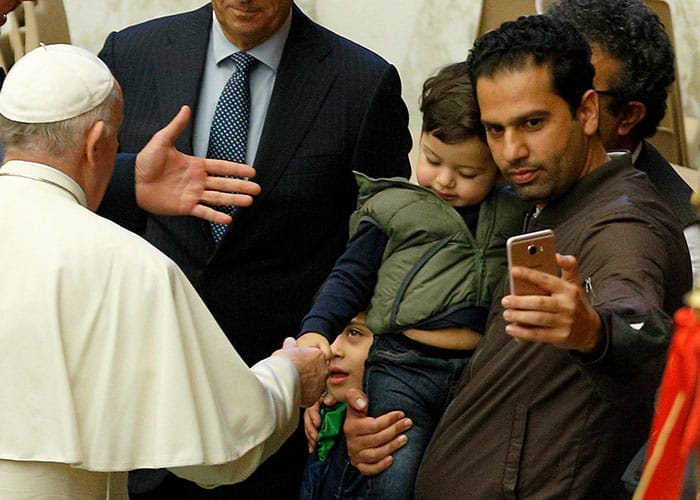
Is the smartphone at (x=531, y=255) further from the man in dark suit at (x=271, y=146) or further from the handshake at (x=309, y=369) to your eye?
the man in dark suit at (x=271, y=146)

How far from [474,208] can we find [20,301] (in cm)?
121

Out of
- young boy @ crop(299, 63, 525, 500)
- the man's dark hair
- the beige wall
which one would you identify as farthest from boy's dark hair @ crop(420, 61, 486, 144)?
the beige wall

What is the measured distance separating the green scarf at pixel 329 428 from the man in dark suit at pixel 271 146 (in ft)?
1.52

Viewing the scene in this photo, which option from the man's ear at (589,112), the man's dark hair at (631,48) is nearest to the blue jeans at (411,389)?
the man's ear at (589,112)

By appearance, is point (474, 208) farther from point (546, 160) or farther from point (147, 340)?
point (147, 340)

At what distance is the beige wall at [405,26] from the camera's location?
7293mm

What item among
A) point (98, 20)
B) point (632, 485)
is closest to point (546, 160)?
point (632, 485)

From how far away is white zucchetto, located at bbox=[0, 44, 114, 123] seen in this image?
343cm

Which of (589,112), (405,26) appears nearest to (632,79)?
(589,112)

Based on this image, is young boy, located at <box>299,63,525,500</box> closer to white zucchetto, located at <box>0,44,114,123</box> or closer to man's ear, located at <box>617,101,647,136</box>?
man's ear, located at <box>617,101,647,136</box>

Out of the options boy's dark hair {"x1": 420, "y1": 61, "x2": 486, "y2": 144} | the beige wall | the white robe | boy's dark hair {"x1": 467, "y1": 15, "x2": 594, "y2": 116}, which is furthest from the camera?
the beige wall

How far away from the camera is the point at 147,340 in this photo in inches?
133

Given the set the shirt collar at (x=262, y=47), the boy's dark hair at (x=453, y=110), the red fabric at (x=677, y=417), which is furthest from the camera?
the shirt collar at (x=262, y=47)

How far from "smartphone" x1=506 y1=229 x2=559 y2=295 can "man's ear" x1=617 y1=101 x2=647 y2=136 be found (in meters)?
1.03
